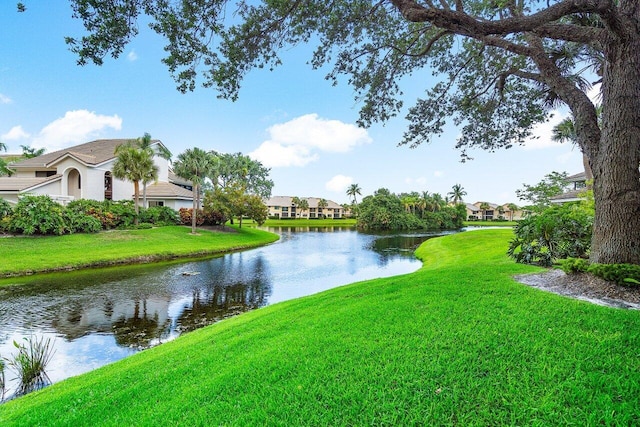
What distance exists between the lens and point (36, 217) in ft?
73.8

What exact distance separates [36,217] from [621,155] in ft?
100

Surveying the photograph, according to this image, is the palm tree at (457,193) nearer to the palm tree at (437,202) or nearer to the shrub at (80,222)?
the palm tree at (437,202)

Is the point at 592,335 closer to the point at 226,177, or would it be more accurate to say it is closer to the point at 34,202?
the point at 34,202

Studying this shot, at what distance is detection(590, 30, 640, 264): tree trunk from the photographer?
19.1 feet

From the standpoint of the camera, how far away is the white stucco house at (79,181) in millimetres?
31078

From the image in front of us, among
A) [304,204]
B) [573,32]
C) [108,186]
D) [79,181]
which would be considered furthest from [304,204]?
[573,32]

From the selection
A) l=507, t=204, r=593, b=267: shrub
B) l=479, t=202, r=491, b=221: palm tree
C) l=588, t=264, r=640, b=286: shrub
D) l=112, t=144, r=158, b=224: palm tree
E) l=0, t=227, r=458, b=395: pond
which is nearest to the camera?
l=588, t=264, r=640, b=286: shrub

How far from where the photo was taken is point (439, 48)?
11359 mm

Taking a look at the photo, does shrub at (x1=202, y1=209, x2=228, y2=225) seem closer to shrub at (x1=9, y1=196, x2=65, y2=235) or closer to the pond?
shrub at (x1=9, y1=196, x2=65, y2=235)

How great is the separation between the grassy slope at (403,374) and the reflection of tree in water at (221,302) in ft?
17.8

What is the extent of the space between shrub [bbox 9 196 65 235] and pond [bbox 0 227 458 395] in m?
7.86

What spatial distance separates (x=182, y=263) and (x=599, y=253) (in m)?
23.1

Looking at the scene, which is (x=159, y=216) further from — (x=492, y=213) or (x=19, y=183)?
(x=492, y=213)

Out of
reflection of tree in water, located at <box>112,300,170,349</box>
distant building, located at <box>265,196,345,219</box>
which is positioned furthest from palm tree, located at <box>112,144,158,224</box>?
distant building, located at <box>265,196,345,219</box>
